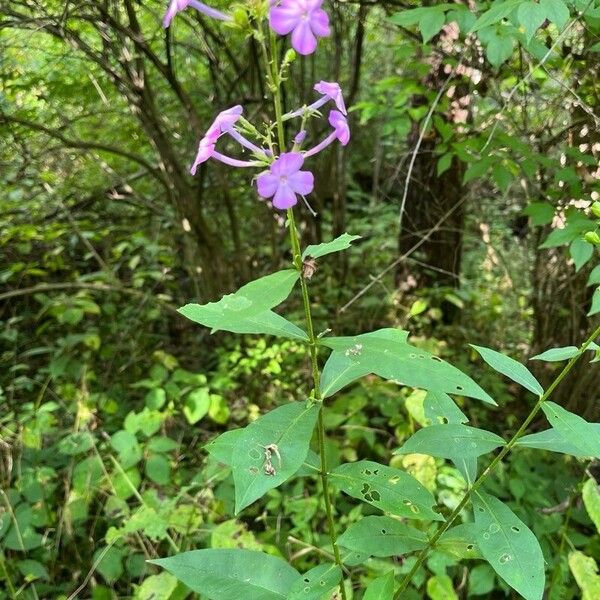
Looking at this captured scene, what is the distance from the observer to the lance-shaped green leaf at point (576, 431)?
3.56 ft

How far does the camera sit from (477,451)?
1.23m

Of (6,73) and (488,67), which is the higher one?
(6,73)

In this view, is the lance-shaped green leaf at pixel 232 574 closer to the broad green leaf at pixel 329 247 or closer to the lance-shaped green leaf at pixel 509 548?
the lance-shaped green leaf at pixel 509 548

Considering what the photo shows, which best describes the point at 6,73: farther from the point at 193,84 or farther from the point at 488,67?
the point at 488,67

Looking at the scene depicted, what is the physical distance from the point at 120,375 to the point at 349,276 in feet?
6.93

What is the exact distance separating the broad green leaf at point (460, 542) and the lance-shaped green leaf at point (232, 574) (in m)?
0.37

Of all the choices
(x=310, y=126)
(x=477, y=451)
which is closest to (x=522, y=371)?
(x=477, y=451)

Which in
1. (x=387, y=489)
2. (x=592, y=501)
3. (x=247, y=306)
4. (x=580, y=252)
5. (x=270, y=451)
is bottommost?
(x=592, y=501)

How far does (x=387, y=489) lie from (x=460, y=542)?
240 mm

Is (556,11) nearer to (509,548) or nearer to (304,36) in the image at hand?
(304,36)

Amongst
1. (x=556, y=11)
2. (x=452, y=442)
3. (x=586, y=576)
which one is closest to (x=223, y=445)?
(x=452, y=442)

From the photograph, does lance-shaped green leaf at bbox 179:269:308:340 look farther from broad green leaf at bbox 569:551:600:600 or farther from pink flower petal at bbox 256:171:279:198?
broad green leaf at bbox 569:551:600:600

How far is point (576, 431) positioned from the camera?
3.64ft

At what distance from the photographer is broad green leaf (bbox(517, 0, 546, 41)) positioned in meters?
1.54
